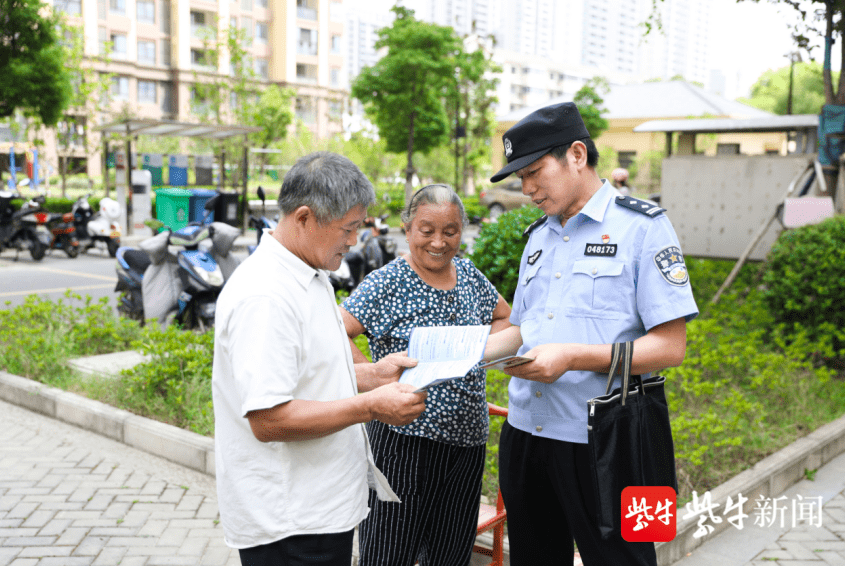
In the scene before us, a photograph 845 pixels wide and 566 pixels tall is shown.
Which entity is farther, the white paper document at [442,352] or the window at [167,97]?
the window at [167,97]

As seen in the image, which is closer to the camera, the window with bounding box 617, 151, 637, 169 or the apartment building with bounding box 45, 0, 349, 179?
the apartment building with bounding box 45, 0, 349, 179

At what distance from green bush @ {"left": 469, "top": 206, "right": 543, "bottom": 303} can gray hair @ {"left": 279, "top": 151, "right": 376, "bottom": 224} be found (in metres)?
4.63

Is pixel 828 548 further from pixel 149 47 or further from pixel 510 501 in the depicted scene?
pixel 149 47

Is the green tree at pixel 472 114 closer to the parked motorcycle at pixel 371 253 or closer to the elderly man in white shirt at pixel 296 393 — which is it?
the parked motorcycle at pixel 371 253

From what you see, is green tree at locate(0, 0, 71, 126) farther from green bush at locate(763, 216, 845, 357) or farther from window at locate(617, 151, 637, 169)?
window at locate(617, 151, 637, 169)

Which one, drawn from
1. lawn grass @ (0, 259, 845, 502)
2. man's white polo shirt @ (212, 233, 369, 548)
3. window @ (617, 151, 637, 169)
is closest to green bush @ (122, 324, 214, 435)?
lawn grass @ (0, 259, 845, 502)

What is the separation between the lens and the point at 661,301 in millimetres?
2119

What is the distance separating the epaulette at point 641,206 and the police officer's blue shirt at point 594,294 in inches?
0.6

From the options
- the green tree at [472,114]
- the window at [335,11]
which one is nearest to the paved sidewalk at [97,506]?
the green tree at [472,114]

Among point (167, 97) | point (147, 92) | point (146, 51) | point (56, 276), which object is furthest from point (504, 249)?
point (167, 97)

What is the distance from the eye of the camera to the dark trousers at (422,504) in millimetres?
2602

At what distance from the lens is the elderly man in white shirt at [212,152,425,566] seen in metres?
1.76

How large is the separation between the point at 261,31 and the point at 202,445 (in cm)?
5518

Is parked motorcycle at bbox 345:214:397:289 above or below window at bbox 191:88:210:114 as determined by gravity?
below
